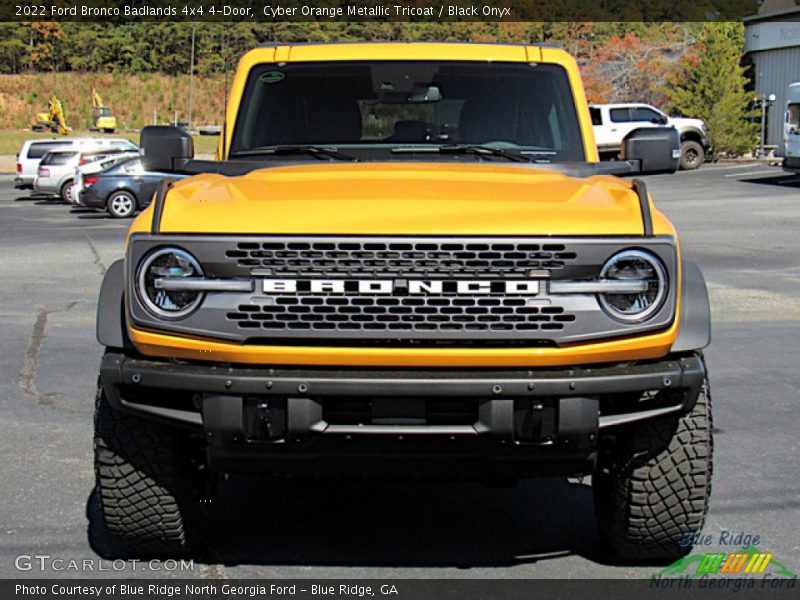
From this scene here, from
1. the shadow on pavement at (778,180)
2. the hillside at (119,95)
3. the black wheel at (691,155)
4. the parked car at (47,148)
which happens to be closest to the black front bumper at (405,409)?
the shadow on pavement at (778,180)

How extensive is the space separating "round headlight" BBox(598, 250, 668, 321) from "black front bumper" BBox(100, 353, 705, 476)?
0.19m

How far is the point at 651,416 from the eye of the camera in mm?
4180

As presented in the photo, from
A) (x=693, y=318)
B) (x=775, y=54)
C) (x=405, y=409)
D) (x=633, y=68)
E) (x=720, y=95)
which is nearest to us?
(x=405, y=409)

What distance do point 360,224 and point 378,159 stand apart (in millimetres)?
1468

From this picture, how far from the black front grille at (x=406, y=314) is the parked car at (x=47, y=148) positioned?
1249 inches

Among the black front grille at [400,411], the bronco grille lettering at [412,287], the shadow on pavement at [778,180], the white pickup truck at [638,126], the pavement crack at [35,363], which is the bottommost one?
the pavement crack at [35,363]

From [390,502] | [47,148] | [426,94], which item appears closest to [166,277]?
[390,502]

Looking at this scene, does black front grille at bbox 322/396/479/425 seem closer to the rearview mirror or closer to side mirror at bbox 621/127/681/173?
side mirror at bbox 621/127/681/173

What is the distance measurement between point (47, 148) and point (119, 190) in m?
11.2

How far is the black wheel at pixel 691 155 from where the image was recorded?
3969 centimetres

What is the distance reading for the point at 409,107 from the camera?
6.06 m

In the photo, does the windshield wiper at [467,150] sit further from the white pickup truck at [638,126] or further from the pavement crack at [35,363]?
the white pickup truck at [638,126]

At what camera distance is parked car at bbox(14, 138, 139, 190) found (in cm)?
3528

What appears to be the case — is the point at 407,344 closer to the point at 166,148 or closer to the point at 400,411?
the point at 400,411
